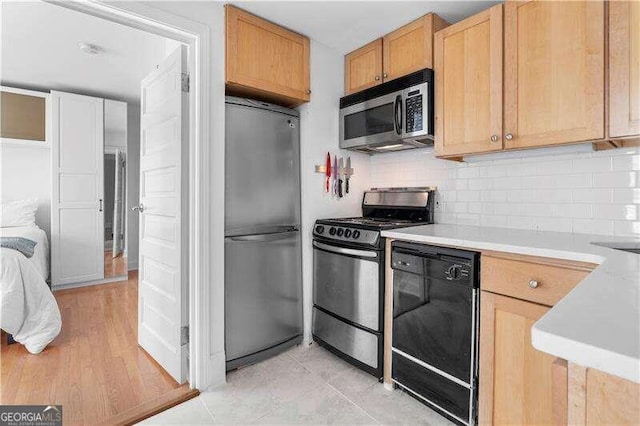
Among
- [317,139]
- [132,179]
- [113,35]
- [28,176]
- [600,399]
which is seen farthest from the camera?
[132,179]

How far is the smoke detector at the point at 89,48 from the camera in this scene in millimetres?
2803

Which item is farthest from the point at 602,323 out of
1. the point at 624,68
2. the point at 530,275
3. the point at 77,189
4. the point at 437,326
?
the point at 77,189

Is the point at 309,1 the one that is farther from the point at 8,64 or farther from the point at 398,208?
the point at 8,64

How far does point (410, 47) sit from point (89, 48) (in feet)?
9.11

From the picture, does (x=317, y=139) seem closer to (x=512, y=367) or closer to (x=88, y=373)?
(x=512, y=367)

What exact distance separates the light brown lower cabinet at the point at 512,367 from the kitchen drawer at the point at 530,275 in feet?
0.13

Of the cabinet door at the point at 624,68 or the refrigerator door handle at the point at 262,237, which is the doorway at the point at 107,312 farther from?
the cabinet door at the point at 624,68

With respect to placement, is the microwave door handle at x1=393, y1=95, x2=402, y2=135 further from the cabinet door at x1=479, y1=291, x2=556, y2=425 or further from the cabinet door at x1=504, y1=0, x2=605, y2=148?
the cabinet door at x1=479, y1=291, x2=556, y2=425

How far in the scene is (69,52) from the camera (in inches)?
116

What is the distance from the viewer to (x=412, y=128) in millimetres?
2070

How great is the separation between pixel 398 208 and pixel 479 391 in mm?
1311

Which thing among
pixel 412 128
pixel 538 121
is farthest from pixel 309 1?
pixel 538 121

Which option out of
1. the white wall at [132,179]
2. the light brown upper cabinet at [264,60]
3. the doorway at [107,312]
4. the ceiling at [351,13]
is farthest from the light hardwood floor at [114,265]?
the ceiling at [351,13]

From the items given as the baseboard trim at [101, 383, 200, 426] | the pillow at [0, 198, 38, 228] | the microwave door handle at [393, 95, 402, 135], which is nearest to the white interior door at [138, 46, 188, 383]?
the baseboard trim at [101, 383, 200, 426]
